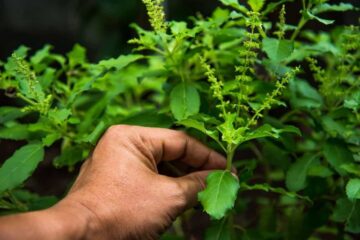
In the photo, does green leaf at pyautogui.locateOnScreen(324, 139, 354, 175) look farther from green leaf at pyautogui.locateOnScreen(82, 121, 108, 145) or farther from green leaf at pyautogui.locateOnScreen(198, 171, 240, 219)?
green leaf at pyautogui.locateOnScreen(82, 121, 108, 145)

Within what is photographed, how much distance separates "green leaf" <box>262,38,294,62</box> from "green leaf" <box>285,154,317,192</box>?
14.1 inches

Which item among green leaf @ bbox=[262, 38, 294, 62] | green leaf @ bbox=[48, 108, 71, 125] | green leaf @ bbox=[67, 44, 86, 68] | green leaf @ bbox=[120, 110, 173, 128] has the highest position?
green leaf @ bbox=[262, 38, 294, 62]

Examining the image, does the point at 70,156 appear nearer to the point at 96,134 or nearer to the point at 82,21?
the point at 96,134

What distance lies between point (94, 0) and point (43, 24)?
7.03 feet

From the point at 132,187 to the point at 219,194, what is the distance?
0.21 m

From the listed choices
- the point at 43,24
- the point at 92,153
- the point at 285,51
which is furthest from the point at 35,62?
the point at 43,24

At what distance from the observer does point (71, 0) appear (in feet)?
17.4

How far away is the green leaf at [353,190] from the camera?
111cm

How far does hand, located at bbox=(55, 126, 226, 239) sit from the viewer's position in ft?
3.62

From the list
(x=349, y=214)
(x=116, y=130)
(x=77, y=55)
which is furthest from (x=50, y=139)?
(x=349, y=214)

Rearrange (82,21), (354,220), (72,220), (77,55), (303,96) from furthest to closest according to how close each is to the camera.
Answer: (82,21) → (77,55) → (303,96) → (354,220) → (72,220)

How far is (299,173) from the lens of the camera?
1383 millimetres

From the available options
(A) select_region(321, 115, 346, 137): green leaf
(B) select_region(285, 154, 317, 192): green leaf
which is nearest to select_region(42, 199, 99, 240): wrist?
(B) select_region(285, 154, 317, 192): green leaf

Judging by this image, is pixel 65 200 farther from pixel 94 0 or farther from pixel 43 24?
pixel 43 24
